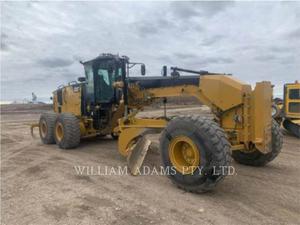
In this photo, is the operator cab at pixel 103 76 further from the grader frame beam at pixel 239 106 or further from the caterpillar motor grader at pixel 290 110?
the caterpillar motor grader at pixel 290 110

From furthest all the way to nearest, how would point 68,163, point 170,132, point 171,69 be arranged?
1. point 68,163
2. point 171,69
3. point 170,132

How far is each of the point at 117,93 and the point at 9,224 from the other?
16.2ft

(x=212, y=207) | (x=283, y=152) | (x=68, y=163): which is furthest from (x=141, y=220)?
(x=283, y=152)

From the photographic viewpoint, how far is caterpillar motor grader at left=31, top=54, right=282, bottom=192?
15.0 feet

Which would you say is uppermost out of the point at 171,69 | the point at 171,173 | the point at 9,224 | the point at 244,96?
the point at 171,69

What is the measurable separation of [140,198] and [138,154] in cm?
169

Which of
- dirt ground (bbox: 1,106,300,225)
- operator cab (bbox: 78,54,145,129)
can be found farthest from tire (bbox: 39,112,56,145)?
dirt ground (bbox: 1,106,300,225)

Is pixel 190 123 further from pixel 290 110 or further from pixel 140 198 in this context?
pixel 290 110

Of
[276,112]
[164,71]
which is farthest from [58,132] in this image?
[276,112]

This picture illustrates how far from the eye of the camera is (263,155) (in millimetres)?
5992

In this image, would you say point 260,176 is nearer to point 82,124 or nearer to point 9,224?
point 9,224

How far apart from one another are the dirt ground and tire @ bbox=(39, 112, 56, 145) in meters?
2.97

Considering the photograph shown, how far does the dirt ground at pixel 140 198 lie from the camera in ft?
12.9

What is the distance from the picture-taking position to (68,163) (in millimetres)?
7160
